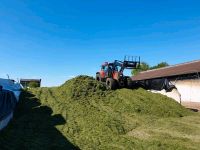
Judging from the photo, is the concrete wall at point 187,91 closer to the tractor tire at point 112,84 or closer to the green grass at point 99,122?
the green grass at point 99,122

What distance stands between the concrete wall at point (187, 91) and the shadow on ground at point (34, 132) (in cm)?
1056

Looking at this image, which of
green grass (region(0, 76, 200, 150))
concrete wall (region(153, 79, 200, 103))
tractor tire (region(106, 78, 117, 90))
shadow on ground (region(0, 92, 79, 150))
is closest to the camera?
shadow on ground (region(0, 92, 79, 150))

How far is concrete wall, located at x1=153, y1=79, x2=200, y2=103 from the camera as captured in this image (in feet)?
74.8

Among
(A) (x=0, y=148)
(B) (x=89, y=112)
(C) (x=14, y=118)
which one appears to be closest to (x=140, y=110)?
(B) (x=89, y=112)

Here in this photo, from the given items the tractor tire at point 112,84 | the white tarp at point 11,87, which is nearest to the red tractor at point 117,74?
the tractor tire at point 112,84

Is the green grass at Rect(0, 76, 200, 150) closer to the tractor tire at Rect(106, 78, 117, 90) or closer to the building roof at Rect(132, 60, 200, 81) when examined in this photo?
the tractor tire at Rect(106, 78, 117, 90)

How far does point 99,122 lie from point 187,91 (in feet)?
40.6

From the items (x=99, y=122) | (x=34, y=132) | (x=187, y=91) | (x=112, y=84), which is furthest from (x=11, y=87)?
(x=187, y=91)

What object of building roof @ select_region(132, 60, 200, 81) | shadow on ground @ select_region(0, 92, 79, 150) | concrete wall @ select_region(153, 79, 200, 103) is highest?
building roof @ select_region(132, 60, 200, 81)

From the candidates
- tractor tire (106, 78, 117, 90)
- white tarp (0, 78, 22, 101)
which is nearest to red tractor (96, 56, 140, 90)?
tractor tire (106, 78, 117, 90)

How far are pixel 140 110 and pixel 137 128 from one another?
3.69 meters

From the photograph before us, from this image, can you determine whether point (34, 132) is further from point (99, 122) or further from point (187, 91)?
point (187, 91)

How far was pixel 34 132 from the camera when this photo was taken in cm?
1208

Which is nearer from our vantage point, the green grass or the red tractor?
the green grass
